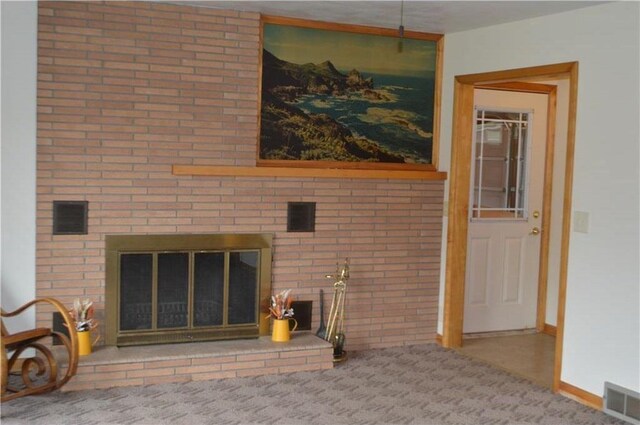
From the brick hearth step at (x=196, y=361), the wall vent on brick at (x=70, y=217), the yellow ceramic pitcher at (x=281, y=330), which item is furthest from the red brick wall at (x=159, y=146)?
the brick hearth step at (x=196, y=361)

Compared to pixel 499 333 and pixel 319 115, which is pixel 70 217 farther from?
pixel 499 333

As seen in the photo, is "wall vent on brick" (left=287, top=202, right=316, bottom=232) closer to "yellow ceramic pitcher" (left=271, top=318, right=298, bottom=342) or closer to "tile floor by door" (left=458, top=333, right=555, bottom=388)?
"yellow ceramic pitcher" (left=271, top=318, right=298, bottom=342)

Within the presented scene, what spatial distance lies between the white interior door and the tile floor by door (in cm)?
21

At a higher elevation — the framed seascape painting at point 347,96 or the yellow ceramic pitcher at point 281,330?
the framed seascape painting at point 347,96

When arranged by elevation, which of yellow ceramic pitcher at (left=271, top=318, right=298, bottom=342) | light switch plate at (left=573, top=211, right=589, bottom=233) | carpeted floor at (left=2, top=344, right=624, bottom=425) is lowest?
carpeted floor at (left=2, top=344, right=624, bottom=425)

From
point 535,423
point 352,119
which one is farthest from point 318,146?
point 535,423

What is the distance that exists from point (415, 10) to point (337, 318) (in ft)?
7.17

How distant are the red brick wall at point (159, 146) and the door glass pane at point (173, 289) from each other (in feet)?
0.67

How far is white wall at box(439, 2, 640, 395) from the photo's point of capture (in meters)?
4.11

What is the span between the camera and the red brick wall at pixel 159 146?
4.58 metres

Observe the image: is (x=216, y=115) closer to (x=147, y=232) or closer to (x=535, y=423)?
(x=147, y=232)

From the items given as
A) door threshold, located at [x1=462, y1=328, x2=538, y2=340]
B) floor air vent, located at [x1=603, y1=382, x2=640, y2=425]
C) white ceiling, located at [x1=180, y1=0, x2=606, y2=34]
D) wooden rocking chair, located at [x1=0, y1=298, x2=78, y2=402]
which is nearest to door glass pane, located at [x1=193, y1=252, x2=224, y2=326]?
wooden rocking chair, located at [x1=0, y1=298, x2=78, y2=402]

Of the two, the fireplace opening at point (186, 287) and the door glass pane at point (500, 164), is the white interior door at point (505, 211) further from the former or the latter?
the fireplace opening at point (186, 287)

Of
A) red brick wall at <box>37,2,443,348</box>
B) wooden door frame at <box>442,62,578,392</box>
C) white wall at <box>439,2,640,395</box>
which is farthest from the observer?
wooden door frame at <box>442,62,578,392</box>
